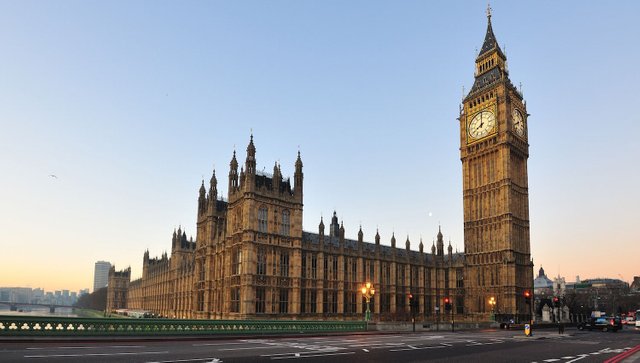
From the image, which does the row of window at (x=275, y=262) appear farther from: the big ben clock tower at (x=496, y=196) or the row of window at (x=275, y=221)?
the big ben clock tower at (x=496, y=196)

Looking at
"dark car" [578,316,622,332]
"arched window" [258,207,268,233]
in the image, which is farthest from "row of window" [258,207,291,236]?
"dark car" [578,316,622,332]

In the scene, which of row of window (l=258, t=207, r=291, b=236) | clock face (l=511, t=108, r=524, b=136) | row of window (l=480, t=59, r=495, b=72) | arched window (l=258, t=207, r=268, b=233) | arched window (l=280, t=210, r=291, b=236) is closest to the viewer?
arched window (l=258, t=207, r=268, b=233)

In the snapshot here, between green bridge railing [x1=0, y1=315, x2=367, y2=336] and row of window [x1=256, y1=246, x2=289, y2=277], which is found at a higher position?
row of window [x1=256, y1=246, x2=289, y2=277]

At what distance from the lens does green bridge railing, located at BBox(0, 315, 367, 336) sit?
25.5m

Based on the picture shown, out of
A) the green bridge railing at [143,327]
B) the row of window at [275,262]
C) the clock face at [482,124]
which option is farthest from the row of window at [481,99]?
the green bridge railing at [143,327]

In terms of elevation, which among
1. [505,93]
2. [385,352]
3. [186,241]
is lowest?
[385,352]

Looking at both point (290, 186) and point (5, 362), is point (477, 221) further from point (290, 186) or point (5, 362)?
point (5, 362)

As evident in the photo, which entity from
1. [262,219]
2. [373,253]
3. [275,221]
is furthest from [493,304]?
[262,219]

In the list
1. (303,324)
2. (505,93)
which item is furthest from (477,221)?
(303,324)

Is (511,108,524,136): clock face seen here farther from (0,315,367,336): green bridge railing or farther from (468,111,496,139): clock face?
(0,315,367,336): green bridge railing

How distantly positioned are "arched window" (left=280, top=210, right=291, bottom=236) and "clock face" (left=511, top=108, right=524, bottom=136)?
149ft

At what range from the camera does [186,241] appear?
362 feet

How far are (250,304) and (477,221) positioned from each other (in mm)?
45624

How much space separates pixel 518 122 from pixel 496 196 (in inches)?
578
